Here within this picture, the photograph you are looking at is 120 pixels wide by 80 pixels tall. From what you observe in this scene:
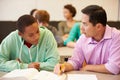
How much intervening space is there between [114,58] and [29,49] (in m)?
0.74

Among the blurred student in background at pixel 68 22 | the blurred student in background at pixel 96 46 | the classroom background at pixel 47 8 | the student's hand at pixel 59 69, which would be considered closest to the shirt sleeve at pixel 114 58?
the blurred student in background at pixel 96 46

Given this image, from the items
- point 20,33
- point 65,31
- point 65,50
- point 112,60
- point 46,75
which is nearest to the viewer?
point 46,75

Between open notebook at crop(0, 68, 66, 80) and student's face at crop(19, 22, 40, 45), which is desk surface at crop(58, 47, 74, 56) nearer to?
student's face at crop(19, 22, 40, 45)

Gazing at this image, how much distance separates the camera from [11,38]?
221 centimetres

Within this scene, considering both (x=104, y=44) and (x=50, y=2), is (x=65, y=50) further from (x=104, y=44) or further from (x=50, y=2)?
(x=50, y=2)

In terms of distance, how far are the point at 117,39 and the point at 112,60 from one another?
18cm

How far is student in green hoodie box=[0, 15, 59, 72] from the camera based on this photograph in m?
2.09

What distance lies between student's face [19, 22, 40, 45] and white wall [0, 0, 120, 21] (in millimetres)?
3640

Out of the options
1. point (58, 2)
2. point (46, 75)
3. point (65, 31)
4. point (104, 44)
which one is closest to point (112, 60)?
point (104, 44)

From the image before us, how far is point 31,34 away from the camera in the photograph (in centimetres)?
211

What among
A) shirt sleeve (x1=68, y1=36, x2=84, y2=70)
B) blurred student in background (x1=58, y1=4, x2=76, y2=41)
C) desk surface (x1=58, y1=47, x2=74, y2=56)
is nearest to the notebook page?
shirt sleeve (x1=68, y1=36, x2=84, y2=70)

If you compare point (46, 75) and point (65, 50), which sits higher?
point (46, 75)

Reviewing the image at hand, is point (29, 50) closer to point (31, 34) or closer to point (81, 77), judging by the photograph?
point (31, 34)

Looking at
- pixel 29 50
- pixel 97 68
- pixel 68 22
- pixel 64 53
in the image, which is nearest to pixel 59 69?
pixel 97 68
